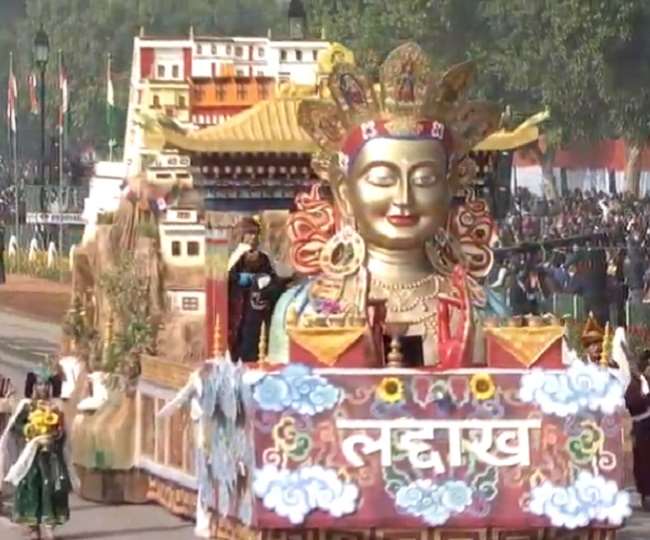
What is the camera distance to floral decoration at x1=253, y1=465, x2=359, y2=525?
42.5 feet

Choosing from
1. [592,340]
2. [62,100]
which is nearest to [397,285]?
[592,340]

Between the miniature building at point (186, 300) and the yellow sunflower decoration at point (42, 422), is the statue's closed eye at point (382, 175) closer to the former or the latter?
the yellow sunflower decoration at point (42, 422)

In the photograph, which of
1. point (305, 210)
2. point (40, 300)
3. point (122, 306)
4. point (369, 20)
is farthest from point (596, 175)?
point (305, 210)

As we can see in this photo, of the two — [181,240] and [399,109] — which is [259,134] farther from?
[399,109]

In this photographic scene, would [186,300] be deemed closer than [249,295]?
No

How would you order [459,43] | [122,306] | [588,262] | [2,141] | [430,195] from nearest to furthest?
[430,195] < [122,306] < [588,262] < [459,43] < [2,141]

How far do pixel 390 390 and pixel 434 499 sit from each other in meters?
0.62

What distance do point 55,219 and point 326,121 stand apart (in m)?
42.0

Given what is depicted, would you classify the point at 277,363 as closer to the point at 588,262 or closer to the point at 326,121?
the point at 326,121

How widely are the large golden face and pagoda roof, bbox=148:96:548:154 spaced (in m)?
3.08

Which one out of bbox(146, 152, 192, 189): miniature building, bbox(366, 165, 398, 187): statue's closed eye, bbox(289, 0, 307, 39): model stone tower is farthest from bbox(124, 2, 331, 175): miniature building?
bbox(366, 165, 398, 187): statue's closed eye

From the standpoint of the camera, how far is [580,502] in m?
13.3

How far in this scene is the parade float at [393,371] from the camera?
13070mm

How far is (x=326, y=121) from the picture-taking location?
49.5ft
